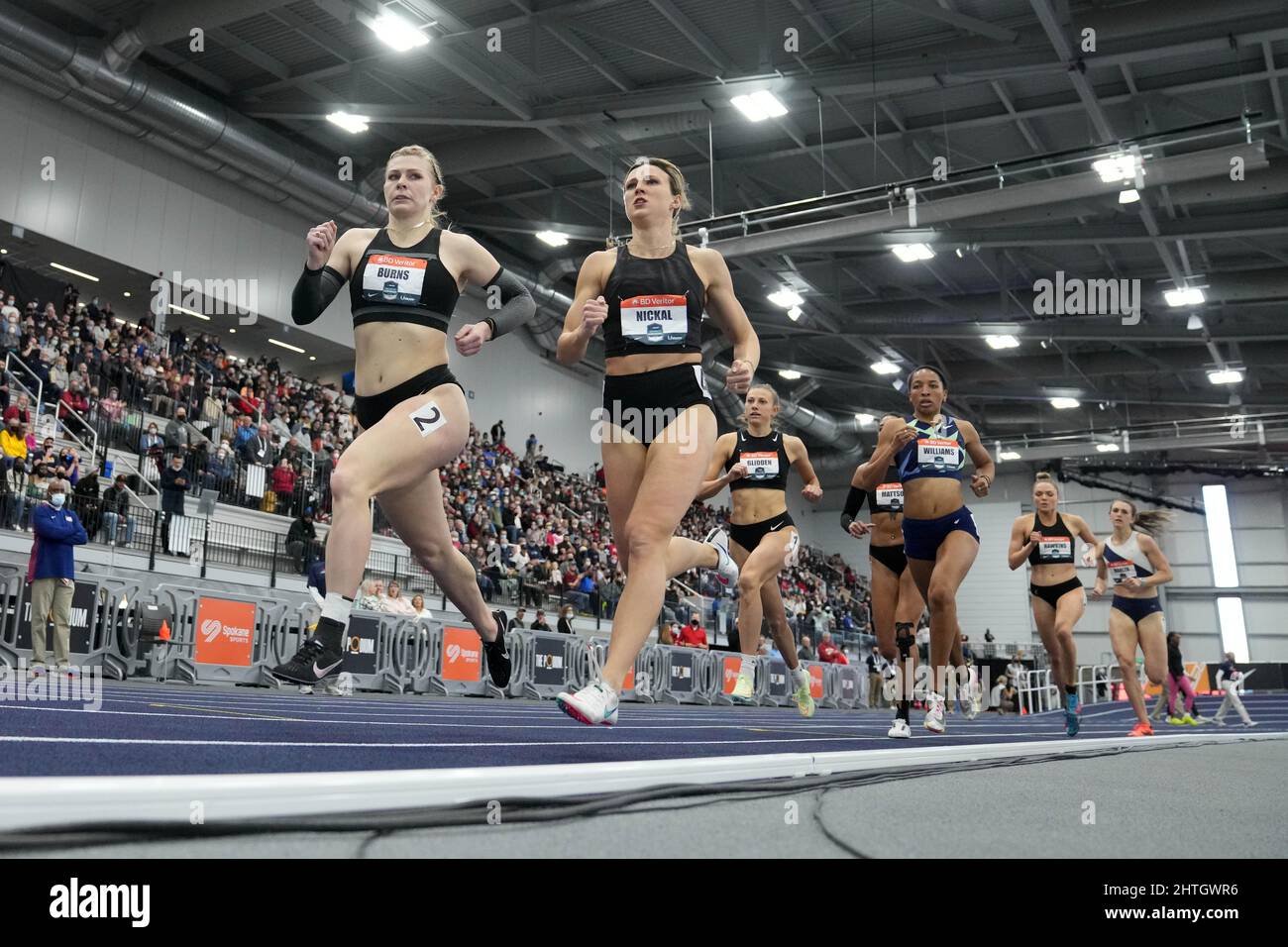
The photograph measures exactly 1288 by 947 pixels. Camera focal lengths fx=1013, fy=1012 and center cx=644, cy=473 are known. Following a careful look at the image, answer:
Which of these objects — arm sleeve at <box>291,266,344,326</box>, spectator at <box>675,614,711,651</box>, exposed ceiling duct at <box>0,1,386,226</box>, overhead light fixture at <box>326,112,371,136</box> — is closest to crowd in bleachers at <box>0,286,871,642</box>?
spectator at <box>675,614,711,651</box>

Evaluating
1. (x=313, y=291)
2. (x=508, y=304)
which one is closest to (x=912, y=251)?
(x=508, y=304)

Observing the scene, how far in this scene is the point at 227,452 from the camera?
15953 mm

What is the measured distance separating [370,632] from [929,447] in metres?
7.98

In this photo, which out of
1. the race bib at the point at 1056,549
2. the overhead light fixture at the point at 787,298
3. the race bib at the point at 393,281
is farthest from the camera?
the overhead light fixture at the point at 787,298

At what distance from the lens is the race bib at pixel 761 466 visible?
7.89 metres

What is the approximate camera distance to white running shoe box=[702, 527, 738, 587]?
283 inches

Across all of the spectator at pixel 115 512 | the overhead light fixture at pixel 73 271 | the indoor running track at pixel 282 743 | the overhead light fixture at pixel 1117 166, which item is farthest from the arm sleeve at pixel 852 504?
the overhead light fixture at pixel 73 271

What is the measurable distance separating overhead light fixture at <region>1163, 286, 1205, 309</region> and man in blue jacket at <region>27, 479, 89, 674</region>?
21913 millimetres

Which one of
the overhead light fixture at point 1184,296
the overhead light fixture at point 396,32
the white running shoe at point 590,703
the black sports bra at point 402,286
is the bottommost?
the white running shoe at point 590,703

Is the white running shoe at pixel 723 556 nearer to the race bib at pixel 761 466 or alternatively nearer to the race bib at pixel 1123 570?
the race bib at pixel 761 466

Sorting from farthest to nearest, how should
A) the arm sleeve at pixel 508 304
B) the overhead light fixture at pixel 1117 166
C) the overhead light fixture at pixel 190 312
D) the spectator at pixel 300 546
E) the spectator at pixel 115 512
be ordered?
the overhead light fixture at pixel 190 312 → the spectator at pixel 300 546 → the overhead light fixture at pixel 1117 166 → the spectator at pixel 115 512 → the arm sleeve at pixel 508 304

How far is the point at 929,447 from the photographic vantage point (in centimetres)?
656

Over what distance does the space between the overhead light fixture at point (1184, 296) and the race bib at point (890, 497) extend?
55.5ft
